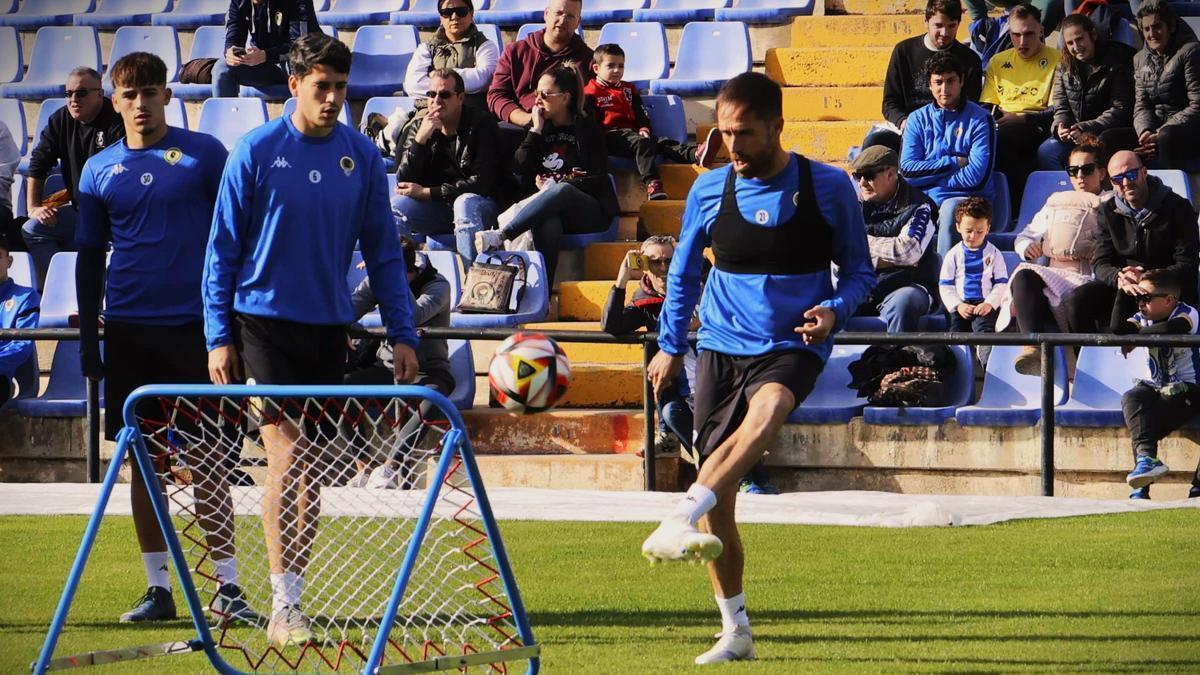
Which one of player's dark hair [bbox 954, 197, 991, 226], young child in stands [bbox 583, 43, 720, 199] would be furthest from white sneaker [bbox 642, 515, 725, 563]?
young child in stands [bbox 583, 43, 720, 199]

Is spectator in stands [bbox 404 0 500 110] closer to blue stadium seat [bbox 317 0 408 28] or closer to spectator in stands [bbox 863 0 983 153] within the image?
blue stadium seat [bbox 317 0 408 28]

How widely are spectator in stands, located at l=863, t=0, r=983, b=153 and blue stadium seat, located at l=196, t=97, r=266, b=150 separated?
5773 mm

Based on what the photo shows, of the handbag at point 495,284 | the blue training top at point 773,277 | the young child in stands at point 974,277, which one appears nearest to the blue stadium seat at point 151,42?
the handbag at point 495,284

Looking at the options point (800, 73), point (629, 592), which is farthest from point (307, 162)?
point (800, 73)

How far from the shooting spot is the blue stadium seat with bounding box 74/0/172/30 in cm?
1998

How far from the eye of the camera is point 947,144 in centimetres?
1364

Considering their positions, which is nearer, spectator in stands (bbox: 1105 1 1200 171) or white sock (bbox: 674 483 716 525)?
white sock (bbox: 674 483 716 525)

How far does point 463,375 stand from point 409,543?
7632mm

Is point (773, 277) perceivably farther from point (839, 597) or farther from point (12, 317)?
point (12, 317)

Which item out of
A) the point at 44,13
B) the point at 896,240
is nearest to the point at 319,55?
the point at 896,240

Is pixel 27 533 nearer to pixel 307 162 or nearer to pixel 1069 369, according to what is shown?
pixel 307 162

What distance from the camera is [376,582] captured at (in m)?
8.11

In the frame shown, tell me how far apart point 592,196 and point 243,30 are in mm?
4514

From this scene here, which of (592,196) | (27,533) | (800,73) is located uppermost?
(800,73)
